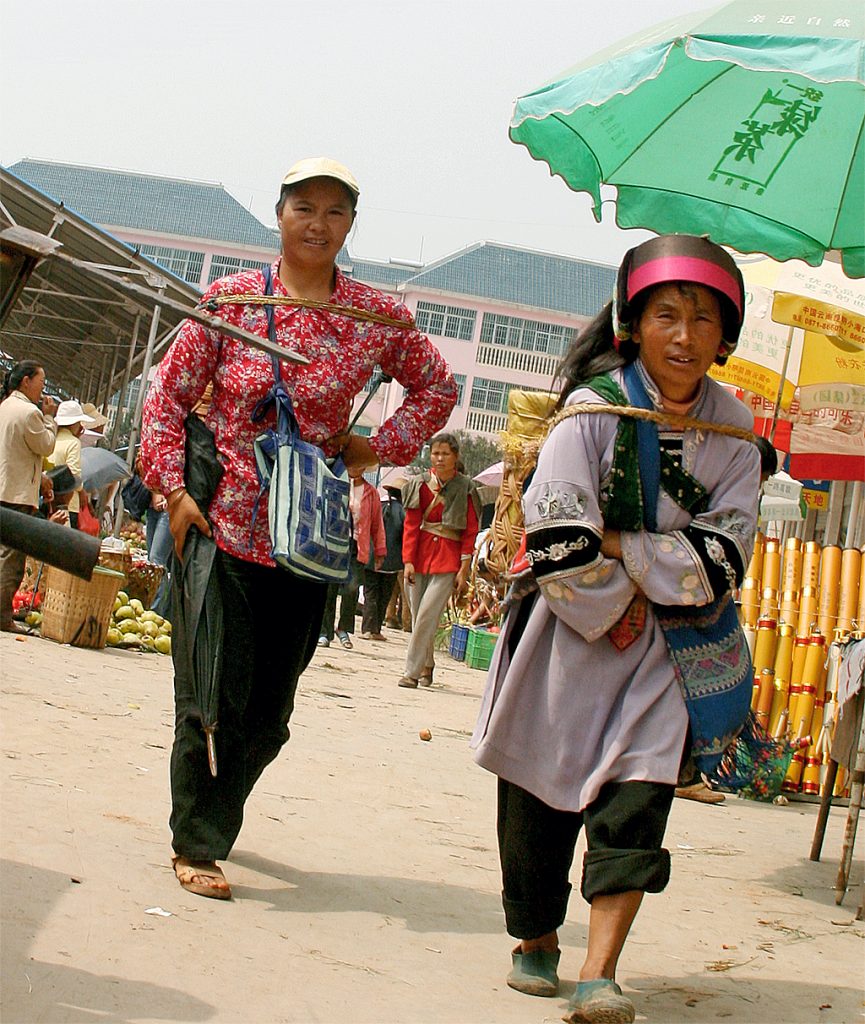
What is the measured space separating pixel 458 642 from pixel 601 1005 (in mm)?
13797

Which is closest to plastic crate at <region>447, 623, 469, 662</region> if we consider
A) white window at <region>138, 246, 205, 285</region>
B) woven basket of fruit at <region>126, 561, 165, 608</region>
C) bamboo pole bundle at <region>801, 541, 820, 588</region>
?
woven basket of fruit at <region>126, 561, 165, 608</region>

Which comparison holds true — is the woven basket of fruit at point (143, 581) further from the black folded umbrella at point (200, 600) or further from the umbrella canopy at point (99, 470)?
the black folded umbrella at point (200, 600)

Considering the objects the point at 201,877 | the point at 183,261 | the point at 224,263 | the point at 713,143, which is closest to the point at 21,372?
the point at 713,143

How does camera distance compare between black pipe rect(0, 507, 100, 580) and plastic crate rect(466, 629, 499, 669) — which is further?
plastic crate rect(466, 629, 499, 669)

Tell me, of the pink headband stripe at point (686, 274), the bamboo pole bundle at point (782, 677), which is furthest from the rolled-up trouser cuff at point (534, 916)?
the bamboo pole bundle at point (782, 677)

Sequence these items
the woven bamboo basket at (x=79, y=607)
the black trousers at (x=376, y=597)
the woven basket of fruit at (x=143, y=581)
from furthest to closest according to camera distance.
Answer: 1. the black trousers at (x=376, y=597)
2. the woven basket of fruit at (x=143, y=581)
3. the woven bamboo basket at (x=79, y=607)

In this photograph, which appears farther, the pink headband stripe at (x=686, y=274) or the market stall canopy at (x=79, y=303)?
the market stall canopy at (x=79, y=303)

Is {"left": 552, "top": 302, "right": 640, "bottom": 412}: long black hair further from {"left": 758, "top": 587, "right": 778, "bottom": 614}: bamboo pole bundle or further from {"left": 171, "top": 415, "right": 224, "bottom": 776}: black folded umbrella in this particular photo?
{"left": 758, "top": 587, "right": 778, "bottom": 614}: bamboo pole bundle

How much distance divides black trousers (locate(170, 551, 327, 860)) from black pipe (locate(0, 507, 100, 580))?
212 centimetres

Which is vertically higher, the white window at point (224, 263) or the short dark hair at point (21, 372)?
the white window at point (224, 263)

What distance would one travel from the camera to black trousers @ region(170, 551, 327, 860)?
13.8ft

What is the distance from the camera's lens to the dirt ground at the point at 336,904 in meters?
3.26

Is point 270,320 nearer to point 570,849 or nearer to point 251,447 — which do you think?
point 251,447

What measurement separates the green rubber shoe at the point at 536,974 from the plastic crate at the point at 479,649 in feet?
38.8
